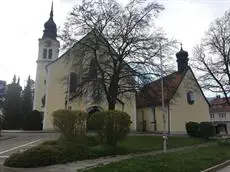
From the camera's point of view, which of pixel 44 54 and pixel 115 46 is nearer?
pixel 115 46

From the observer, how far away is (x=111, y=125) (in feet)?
51.4

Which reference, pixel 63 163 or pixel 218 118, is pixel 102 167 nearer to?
pixel 63 163

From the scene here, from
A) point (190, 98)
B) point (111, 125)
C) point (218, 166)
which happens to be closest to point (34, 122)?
point (190, 98)

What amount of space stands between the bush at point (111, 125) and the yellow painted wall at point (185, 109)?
24.1m

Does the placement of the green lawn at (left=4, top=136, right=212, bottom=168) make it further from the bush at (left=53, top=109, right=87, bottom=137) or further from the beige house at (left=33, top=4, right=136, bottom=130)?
the beige house at (left=33, top=4, right=136, bottom=130)

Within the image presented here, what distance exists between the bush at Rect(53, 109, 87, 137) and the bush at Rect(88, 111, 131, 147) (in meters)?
0.93

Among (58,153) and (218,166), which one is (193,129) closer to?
(218,166)

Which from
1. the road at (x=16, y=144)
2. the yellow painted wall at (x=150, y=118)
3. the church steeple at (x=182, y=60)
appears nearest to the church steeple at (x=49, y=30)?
the yellow painted wall at (x=150, y=118)

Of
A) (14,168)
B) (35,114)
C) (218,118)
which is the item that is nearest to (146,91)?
(14,168)

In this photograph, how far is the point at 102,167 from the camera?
34.9 feet

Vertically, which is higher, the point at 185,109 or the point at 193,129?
the point at 185,109

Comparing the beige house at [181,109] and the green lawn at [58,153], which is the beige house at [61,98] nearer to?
the beige house at [181,109]

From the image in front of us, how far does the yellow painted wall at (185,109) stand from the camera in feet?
132

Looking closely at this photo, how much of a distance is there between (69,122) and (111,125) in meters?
2.39
